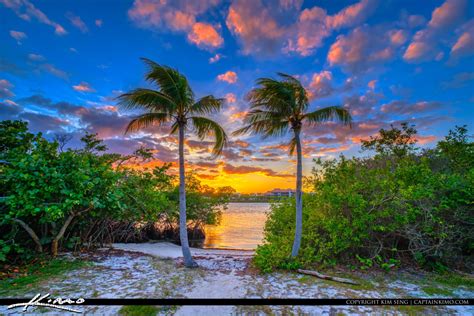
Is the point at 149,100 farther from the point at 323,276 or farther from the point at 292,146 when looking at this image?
the point at 323,276

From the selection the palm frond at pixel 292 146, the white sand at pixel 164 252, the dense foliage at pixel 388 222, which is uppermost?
the palm frond at pixel 292 146

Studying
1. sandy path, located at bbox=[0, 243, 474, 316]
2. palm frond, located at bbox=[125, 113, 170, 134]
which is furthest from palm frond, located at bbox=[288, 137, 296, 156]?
palm frond, located at bbox=[125, 113, 170, 134]

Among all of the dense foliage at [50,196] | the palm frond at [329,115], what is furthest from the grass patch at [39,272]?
the palm frond at [329,115]

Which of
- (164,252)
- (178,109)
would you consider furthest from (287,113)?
(164,252)

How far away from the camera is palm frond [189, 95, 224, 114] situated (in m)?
7.53

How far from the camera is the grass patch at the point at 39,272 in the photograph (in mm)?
4859

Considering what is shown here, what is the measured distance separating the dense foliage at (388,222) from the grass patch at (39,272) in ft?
18.1

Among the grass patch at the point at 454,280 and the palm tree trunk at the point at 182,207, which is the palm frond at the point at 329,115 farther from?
the grass patch at the point at 454,280

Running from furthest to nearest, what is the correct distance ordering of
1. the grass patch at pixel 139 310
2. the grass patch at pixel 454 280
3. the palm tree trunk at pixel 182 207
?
the palm tree trunk at pixel 182 207
the grass patch at pixel 454 280
the grass patch at pixel 139 310

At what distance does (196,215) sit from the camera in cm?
1708

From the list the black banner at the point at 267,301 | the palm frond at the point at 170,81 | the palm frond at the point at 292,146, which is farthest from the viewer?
the palm frond at the point at 292,146

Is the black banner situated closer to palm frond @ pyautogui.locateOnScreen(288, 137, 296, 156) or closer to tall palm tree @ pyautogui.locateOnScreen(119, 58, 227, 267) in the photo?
tall palm tree @ pyautogui.locateOnScreen(119, 58, 227, 267)

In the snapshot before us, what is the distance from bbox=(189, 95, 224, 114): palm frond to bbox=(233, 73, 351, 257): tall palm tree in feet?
3.76

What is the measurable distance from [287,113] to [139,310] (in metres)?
6.39
